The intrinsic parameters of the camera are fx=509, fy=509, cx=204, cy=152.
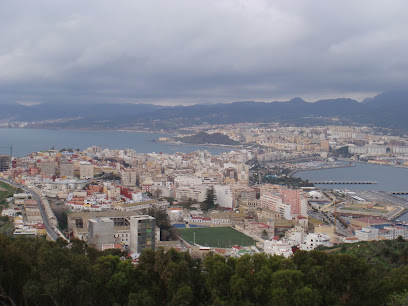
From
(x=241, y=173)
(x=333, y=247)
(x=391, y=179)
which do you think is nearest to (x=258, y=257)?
(x=333, y=247)

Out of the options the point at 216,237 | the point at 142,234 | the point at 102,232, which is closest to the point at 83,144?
the point at 216,237

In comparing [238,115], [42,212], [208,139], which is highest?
[238,115]

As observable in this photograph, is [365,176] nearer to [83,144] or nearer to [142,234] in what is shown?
[142,234]

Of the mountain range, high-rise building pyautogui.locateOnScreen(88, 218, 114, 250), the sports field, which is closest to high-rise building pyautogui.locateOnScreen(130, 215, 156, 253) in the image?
high-rise building pyautogui.locateOnScreen(88, 218, 114, 250)

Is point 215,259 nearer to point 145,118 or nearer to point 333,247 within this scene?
point 333,247

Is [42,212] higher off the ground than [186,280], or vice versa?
[186,280]

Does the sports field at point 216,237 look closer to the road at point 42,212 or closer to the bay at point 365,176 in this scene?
the road at point 42,212

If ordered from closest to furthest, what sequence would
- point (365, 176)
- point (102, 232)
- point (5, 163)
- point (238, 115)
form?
1. point (102, 232)
2. point (5, 163)
3. point (365, 176)
4. point (238, 115)

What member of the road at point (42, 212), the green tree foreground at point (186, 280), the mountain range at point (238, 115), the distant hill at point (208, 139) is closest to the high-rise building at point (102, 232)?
the road at point (42, 212)
